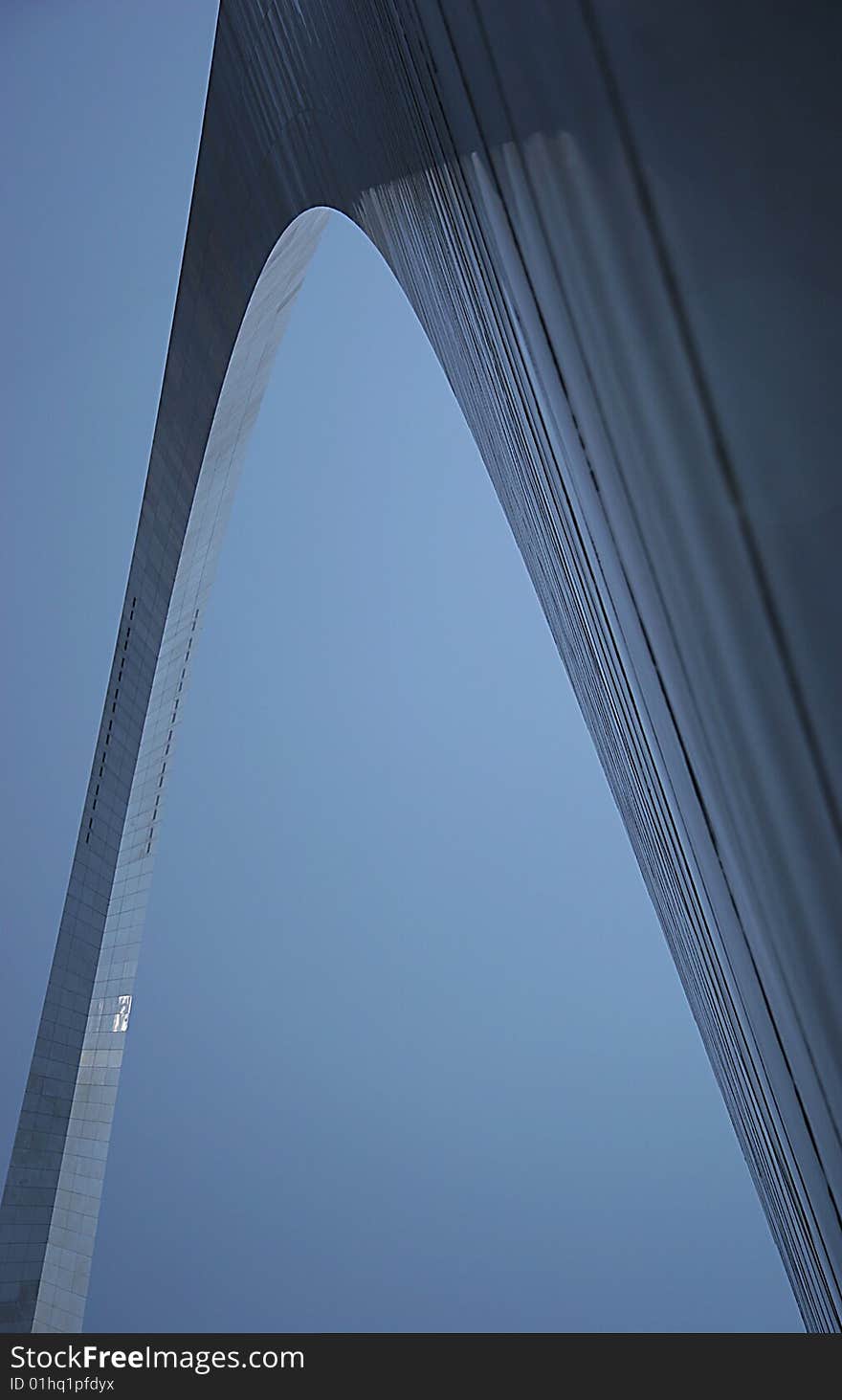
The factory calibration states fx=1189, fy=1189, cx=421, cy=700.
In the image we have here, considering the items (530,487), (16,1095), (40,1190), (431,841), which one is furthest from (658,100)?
(431,841)

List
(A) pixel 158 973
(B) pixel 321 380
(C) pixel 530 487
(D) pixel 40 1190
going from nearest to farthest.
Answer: (C) pixel 530 487, (D) pixel 40 1190, (A) pixel 158 973, (B) pixel 321 380

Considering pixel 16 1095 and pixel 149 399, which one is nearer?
pixel 16 1095

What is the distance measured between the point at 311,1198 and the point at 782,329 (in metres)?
10.2

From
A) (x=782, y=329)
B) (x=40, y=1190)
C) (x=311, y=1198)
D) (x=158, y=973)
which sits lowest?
(x=311, y=1198)

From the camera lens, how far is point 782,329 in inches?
17.4

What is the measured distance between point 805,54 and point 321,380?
1067 centimetres

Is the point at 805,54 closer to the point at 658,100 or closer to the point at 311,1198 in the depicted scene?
the point at 658,100

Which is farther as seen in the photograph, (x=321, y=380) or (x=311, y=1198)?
(x=321, y=380)

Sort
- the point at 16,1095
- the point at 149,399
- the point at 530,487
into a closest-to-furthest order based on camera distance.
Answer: the point at 530,487 < the point at 16,1095 < the point at 149,399

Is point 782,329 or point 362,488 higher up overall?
point 782,329

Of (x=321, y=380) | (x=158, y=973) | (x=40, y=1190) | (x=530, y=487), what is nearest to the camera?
(x=530, y=487)

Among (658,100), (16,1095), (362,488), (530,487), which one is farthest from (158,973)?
(658,100)

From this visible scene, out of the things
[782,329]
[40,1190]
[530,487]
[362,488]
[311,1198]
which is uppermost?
[782,329]

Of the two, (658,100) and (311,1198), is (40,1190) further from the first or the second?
(311,1198)
